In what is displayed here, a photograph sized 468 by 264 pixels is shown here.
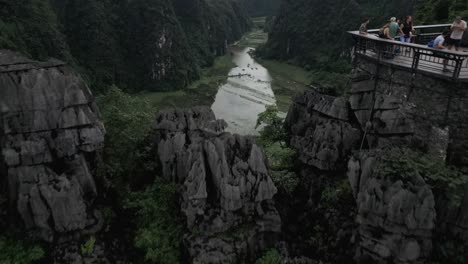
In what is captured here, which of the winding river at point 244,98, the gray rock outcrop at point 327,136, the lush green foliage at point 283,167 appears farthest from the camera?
the winding river at point 244,98

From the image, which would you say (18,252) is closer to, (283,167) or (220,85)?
(283,167)

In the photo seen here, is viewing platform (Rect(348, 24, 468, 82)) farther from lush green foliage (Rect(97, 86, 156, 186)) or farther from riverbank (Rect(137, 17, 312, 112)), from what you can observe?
riverbank (Rect(137, 17, 312, 112))

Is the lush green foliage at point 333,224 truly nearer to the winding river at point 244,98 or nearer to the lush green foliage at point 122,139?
the lush green foliage at point 122,139

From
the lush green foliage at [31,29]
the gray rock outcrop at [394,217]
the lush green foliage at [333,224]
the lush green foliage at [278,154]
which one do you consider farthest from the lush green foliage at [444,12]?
the lush green foliage at [31,29]

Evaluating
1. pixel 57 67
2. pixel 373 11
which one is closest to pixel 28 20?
pixel 57 67

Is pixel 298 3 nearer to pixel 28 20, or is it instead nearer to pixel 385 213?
pixel 28 20

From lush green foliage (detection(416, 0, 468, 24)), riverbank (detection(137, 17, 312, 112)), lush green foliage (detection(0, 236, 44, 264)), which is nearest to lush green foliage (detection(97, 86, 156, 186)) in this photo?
lush green foliage (detection(0, 236, 44, 264))
